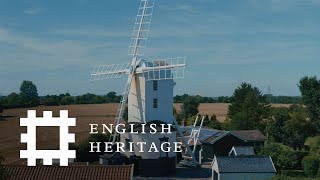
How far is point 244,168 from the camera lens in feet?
→ 96.0

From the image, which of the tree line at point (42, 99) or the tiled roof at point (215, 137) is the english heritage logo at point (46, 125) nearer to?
the tiled roof at point (215, 137)

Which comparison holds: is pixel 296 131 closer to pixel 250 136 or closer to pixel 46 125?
pixel 250 136

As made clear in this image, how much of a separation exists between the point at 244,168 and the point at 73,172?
1155cm

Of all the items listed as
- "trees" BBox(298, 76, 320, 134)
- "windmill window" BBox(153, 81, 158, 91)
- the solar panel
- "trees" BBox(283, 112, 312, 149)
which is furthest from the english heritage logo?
"trees" BBox(298, 76, 320, 134)

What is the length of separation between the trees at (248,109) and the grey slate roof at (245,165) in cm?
3178

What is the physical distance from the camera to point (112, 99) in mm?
103500

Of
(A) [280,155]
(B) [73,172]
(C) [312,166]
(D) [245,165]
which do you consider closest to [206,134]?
(A) [280,155]

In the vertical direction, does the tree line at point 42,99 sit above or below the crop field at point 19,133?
above

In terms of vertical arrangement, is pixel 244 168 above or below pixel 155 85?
below

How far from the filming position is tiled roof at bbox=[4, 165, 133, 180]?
22.6 metres

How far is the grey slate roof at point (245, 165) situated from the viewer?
2927cm

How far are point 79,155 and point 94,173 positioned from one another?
14.6 m

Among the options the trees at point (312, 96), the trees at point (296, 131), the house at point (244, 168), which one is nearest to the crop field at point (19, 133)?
the house at point (244, 168)

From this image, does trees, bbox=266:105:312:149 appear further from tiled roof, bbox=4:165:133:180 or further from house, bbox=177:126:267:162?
tiled roof, bbox=4:165:133:180
